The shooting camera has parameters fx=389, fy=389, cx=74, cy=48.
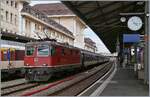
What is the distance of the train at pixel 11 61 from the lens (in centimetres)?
2446

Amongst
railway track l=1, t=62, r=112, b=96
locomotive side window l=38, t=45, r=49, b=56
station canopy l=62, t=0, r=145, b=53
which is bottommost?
railway track l=1, t=62, r=112, b=96

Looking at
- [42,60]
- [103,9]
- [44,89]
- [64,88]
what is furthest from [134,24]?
[44,89]

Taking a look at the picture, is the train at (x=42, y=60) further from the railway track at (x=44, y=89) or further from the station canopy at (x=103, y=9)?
the station canopy at (x=103, y=9)

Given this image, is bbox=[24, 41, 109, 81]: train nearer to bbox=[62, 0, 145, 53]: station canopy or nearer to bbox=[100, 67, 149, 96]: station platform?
bbox=[62, 0, 145, 53]: station canopy

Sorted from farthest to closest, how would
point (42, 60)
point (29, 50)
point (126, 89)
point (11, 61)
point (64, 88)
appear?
point (11, 61) < point (29, 50) < point (42, 60) < point (64, 88) < point (126, 89)

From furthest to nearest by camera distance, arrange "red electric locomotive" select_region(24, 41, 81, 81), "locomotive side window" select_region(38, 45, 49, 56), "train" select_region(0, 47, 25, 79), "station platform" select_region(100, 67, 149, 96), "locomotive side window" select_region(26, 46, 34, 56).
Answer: "locomotive side window" select_region(26, 46, 34, 56) → "train" select_region(0, 47, 25, 79) → "locomotive side window" select_region(38, 45, 49, 56) → "red electric locomotive" select_region(24, 41, 81, 81) → "station platform" select_region(100, 67, 149, 96)

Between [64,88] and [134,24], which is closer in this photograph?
[64,88]

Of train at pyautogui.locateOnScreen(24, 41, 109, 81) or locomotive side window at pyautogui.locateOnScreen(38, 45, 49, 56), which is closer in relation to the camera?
train at pyautogui.locateOnScreen(24, 41, 109, 81)

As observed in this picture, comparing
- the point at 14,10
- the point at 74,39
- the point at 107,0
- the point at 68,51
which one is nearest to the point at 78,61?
the point at 68,51

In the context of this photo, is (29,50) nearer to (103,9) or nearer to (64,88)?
(64,88)

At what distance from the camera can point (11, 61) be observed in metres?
25.9

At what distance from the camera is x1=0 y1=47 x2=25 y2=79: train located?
80.2ft

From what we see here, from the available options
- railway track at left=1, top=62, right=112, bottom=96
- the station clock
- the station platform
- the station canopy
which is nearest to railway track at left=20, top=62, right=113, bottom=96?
railway track at left=1, top=62, right=112, bottom=96

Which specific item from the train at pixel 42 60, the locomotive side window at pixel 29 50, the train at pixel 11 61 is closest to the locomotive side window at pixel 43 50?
the train at pixel 42 60
